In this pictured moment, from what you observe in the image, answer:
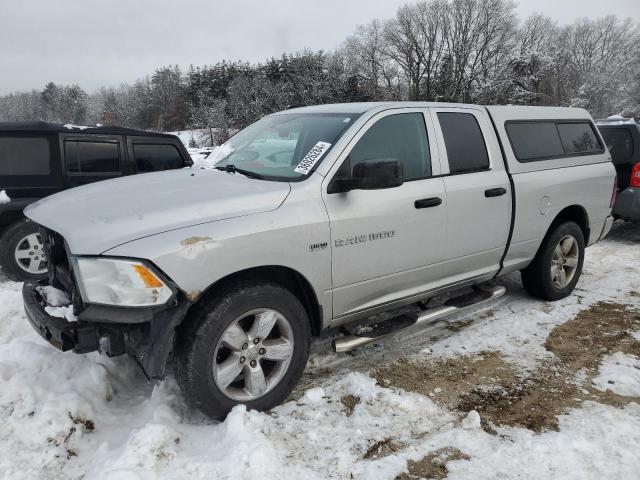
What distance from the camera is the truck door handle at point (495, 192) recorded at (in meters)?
3.86

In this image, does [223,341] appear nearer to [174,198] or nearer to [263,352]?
[263,352]

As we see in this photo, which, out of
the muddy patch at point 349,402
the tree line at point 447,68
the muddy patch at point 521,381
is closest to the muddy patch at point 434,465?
the muddy patch at point 521,381

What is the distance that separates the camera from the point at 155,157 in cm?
638

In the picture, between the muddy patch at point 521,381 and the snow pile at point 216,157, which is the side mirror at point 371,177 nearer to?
the snow pile at point 216,157

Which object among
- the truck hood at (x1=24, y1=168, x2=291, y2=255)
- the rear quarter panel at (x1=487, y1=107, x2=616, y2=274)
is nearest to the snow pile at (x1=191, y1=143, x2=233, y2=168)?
the truck hood at (x1=24, y1=168, x2=291, y2=255)

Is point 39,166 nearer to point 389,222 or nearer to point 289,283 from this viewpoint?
point 289,283

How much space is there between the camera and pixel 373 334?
11.3ft

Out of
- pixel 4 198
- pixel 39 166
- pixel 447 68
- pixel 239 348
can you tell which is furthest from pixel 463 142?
pixel 447 68

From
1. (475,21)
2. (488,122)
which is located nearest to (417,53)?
(475,21)

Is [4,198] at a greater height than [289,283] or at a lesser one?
greater

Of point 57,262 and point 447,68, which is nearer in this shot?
point 57,262

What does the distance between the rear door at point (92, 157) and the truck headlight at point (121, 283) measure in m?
3.77

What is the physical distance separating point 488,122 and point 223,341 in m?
2.93

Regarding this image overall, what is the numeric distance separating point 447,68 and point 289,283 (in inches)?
2537
